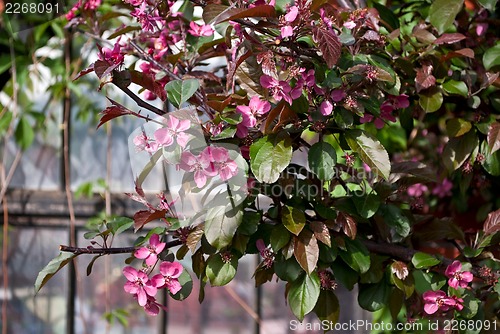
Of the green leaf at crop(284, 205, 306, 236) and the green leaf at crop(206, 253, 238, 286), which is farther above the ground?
the green leaf at crop(284, 205, 306, 236)

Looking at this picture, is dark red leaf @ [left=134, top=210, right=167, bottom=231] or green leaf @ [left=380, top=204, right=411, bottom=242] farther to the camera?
green leaf @ [left=380, top=204, right=411, bottom=242]

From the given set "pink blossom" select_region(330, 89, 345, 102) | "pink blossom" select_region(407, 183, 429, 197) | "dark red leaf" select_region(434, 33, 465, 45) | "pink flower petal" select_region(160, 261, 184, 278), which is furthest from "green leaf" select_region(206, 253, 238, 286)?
"pink blossom" select_region(407, 183, 429, 197)

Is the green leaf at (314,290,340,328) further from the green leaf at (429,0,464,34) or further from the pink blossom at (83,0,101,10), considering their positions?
the pink blossom at (83,0,101,10)

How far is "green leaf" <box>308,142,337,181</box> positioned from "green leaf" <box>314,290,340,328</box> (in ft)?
0.70

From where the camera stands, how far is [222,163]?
0.81 metres

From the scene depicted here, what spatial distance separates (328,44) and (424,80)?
27cm

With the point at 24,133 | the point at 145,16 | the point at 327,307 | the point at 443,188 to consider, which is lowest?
the point at 24,133

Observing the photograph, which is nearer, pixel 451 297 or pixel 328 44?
pixel 328 44

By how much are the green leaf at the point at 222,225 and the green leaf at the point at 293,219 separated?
0.23ft

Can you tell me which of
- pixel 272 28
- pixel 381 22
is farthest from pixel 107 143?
pixel 272 28

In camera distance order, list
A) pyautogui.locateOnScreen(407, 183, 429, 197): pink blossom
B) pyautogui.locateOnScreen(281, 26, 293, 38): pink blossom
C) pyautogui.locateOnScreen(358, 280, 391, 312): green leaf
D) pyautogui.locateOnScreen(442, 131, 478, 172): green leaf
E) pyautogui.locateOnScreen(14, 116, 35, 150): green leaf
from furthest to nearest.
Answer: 1. pyautogui.locateOnScreen(14, 116, 35, 150): green leaf
2. pyautogui.locateOnScreen(407, 183, 429, 197): pink blossom
3. pyautogui.locateOnScreen(442, 131, 478, 172): green leaf
4. pyautogui.locateOnScreen(358, 280, 391, 312): green leaf
5. pyautogui.locateOnScreen(281, 26, 293, 38): pink blossom

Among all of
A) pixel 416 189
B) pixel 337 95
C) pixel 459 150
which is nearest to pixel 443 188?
pixel 416 189

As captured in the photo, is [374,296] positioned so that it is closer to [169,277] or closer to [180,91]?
[169,277]

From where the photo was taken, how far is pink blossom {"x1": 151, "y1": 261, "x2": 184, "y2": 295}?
875 mm
